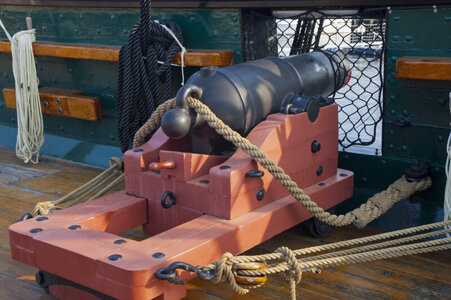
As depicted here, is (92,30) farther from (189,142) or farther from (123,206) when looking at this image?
(123,206)

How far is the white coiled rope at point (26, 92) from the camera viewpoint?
10.9ft

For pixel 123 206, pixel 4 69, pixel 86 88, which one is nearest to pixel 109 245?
pixel 123 206

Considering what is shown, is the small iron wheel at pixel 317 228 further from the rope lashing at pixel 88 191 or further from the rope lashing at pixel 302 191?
the rope lashing at pixel 88 191

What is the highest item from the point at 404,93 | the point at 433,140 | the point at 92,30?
the point at 92,30

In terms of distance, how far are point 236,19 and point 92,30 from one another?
961 mm

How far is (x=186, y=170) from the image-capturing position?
192 centimetres

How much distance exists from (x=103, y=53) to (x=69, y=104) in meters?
0.42

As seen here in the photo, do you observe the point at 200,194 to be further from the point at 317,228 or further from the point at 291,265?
the point at 317,228

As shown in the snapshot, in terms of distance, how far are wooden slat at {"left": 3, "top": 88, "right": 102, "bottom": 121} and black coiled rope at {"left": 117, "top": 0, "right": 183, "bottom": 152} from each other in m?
0.46

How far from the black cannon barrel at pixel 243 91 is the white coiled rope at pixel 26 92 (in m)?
1.60

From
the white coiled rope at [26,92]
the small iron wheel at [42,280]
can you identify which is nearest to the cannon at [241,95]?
the small iron wheel at [42,280]

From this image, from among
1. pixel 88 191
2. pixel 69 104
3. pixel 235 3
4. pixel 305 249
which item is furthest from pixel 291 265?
pixel 69 104

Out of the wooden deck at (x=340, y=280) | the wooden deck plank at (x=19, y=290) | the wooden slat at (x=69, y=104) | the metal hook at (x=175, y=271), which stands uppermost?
the wooden slat at (x=69, y=104)

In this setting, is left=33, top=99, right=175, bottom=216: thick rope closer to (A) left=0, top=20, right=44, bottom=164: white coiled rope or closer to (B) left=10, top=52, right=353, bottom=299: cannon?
(B) left=10, top=52, right=353, bottom=299: cannon
